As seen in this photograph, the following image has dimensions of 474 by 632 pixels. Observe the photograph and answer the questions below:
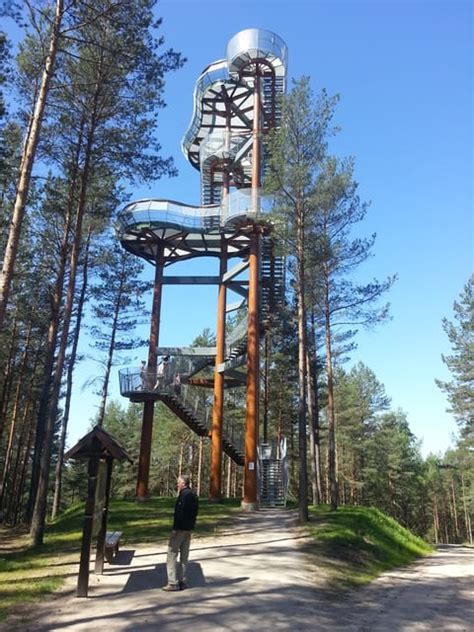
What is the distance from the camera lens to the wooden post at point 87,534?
6859 millimetres

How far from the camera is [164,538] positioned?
1178 cm

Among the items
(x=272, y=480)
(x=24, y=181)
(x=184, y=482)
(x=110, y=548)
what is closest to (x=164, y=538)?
(x=110, y=548)

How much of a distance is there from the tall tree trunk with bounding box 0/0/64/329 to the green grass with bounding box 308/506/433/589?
780 cm

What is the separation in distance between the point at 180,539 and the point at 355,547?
19.6 ft

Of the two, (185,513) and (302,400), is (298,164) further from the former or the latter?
(185,513)

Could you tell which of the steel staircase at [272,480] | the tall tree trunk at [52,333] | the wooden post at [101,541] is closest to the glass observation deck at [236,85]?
the tall tree trunk at [52,333]

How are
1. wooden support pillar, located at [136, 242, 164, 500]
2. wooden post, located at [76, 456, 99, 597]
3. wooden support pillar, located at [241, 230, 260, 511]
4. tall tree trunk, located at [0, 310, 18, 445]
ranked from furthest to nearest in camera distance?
tall tree trunk, located at [0, 310, 18, 445] < wooden support pillar, located at [136, 242, 164, 500] < wooden support pillar, located at [241, 230, 260, 511] < wooden post, located at [76, 456, 99, 597]

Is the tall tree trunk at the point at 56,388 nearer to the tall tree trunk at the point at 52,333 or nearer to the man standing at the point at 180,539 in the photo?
the tall tree trunk at the point at 52,333

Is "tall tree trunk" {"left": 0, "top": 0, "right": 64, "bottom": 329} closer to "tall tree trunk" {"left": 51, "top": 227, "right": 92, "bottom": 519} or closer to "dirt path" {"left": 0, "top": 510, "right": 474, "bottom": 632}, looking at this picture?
"dirt path" {"left": 0, "top": 510, "right": 474, "bottom": 632}

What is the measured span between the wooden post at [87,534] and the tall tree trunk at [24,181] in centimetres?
355

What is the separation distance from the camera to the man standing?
716 centimetres

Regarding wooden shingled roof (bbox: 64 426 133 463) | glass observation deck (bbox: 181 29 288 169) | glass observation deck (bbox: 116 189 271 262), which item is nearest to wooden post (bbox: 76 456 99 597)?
wooden shingled roof (bbox: 64 426 133 463)

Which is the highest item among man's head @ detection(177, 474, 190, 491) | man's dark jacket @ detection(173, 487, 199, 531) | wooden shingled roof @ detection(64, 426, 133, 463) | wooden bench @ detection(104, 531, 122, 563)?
wooden shingled roof @ detection(64, 426, 133, 463)

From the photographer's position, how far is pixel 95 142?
44.7ft
